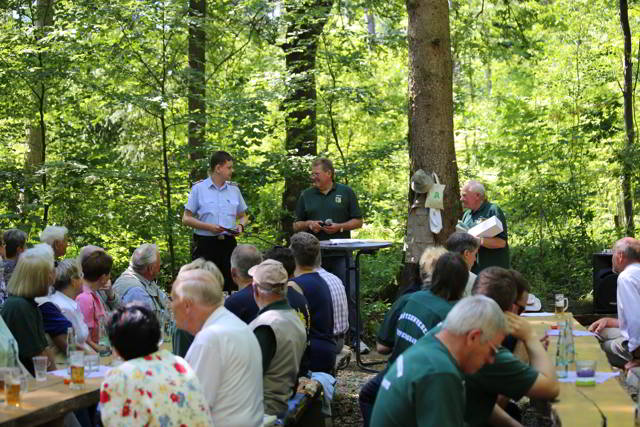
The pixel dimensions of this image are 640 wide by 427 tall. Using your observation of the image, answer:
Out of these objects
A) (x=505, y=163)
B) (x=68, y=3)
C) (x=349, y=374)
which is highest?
(x=68, y=3)

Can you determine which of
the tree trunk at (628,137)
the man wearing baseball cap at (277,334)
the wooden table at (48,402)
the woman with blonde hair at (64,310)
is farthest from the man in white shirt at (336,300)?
the tree trunk at (628,137)

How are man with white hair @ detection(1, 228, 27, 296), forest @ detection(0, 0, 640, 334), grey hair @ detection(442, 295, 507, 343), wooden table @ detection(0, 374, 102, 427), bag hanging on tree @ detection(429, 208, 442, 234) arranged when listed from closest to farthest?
1. grey hair @ detection(442, 295, 507, 343)
2. wooden table @ detection(0, 374, 102, 427)
3. man with white hair @ detection(1, 228, 27, 296)
4. bag hanging on tree @ detection(429, 208, 442, 234)
5. forest @ detection(0, 0, 640, 334)

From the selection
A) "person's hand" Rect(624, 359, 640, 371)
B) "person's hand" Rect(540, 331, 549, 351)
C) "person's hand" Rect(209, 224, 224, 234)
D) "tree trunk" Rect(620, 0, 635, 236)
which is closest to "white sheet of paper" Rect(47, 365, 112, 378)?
"person's hand" Rect(540, 331, 549, 351)

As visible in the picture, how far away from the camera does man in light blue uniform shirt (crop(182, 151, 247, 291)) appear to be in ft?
28.3

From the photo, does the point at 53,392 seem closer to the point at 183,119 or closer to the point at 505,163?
the point at 183,119

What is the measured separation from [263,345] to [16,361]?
1300 mm

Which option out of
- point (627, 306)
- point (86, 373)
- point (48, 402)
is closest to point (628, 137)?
point (627, 306)

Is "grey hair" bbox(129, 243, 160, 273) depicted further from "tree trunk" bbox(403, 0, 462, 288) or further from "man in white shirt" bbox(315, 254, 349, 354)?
"tree trunk" bbox(403, 0, 462, 288)

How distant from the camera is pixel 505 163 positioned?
49.1 ft

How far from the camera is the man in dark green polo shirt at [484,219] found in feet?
26.1

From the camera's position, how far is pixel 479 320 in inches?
125

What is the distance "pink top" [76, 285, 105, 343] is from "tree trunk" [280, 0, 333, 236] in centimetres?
532

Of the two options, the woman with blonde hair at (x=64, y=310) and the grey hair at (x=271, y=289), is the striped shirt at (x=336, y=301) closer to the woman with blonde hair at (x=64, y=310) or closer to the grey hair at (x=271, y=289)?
the grey hair at (x=271, y=289)

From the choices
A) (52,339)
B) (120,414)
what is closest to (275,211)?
(52,339)
